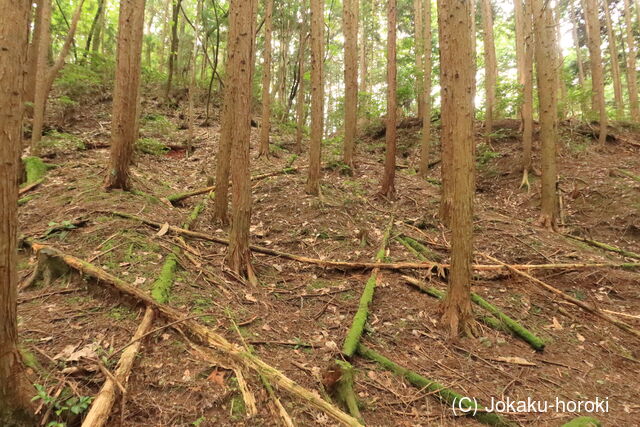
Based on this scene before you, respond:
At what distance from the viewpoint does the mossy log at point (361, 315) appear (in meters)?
4.14

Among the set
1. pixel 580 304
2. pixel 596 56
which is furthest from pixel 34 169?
pixel 596 56

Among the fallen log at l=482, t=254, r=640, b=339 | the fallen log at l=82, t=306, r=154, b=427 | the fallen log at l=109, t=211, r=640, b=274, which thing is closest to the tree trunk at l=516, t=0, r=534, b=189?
the fallen log at l=109, t=211, r=640, b=274

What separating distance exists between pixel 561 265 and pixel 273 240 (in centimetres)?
518

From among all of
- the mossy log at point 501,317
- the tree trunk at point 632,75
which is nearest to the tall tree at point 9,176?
the mossy log at point 501,317

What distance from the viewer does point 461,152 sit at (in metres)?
4.43

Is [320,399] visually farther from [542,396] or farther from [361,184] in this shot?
[361,184]

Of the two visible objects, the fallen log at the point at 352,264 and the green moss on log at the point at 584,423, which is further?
the fallen log at the point at 352,264

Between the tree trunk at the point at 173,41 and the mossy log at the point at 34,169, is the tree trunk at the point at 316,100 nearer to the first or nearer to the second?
the mossy log at the point at 34,169

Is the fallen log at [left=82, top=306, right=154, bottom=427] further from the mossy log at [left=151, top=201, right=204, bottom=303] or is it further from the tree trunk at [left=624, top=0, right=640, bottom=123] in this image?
the tree trunk at [left=624, top=0, right=640, bottom=123]

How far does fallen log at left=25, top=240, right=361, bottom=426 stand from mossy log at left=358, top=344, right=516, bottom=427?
3.52ft

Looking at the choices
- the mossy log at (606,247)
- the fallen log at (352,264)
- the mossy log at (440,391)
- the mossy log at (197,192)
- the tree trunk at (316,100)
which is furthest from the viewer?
the tree trunk at (316,100)

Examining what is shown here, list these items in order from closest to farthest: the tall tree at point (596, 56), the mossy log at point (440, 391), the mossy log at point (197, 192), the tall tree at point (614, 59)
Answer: the mossy log at point (440, 391), the mossy log at point (197, 192), the tall tree at point (596, 56), the tall tree at point (614, 59)

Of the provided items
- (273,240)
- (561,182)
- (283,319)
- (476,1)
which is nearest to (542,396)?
(283,319)

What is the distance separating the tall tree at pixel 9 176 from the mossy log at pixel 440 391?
124 inches
